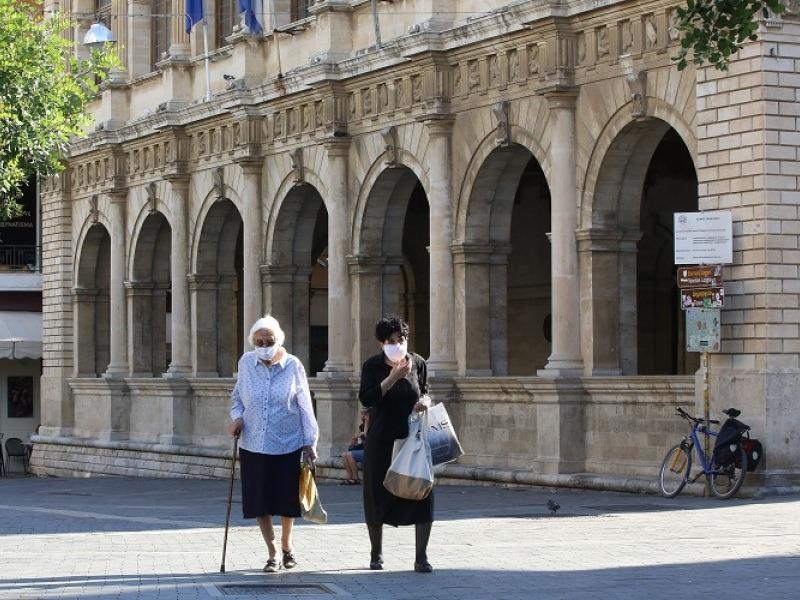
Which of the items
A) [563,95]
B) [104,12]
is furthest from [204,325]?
[563,95]

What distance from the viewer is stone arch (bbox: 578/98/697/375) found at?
2648cm

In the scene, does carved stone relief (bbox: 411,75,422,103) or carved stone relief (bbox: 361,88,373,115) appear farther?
carved stone relief (bbox: 361,88,373,115)

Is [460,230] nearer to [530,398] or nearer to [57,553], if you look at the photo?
[530,398]

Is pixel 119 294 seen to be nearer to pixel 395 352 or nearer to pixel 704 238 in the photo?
pixel 704 238

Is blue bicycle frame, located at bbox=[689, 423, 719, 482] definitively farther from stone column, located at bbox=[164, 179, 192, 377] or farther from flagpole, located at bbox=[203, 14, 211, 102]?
stone column, located at bbox=[164, 179, 192, 377]

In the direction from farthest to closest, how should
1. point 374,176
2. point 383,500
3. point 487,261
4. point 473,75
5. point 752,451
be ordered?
Answer: 1. point 374,176
2. point 487,261
3. point 473,75
4. point 752,451
5. point 383,500

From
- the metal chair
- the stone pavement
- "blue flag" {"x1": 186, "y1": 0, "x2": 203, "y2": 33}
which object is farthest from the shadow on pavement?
the metal chair

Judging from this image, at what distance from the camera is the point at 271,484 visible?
582 inches

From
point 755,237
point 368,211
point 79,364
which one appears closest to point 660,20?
point 755,237

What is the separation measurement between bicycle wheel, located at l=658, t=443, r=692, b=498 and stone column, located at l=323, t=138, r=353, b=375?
10.3 m

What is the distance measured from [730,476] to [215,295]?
18078 millimetres

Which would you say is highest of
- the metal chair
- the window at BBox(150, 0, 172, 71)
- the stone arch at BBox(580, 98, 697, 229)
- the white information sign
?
the window at BBox(150, 0, 172, 71)

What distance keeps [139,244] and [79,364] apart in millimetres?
4113

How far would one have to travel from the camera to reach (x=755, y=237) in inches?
915
